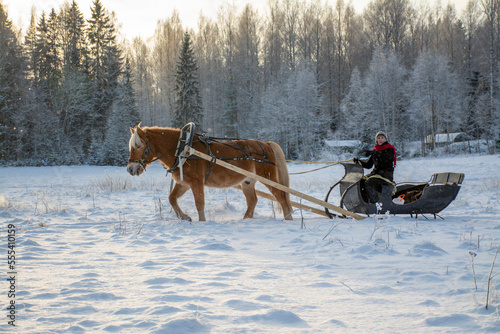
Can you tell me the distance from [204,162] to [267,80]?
35.6 meters

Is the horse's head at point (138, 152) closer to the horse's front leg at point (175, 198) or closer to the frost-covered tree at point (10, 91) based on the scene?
the horse's front leg at point (175, 198)

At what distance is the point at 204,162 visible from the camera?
590 centimetres

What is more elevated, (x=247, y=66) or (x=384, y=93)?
(x=247, y=66)

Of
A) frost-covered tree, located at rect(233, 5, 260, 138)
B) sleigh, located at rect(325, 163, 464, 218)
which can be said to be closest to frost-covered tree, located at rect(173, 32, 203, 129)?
frost-covered tree, located at rect(233, 5, 260, 138)

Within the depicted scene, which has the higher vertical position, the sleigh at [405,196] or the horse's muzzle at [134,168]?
the horse's muzzle at [134,168]

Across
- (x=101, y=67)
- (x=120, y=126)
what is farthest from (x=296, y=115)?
(x=101, y=67)

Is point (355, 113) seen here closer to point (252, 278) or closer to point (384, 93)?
point (384, 93)


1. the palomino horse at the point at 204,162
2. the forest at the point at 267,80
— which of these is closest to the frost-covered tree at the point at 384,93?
the forest at the point at 267,80

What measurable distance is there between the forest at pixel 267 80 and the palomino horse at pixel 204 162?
80.9 ft

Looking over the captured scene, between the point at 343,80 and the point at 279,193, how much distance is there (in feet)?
132

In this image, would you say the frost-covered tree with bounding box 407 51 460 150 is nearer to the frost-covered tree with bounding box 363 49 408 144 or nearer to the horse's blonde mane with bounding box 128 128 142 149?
the frost-covered tree with bounding box 363 49 408 144

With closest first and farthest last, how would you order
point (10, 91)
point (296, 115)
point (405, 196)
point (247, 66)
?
point (405, 196)
point (10, 91)
point (296, 115)
point (247, 66)

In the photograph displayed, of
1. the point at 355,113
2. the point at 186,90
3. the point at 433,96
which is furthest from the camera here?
the point at 355,113

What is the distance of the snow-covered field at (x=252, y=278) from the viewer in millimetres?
2047
